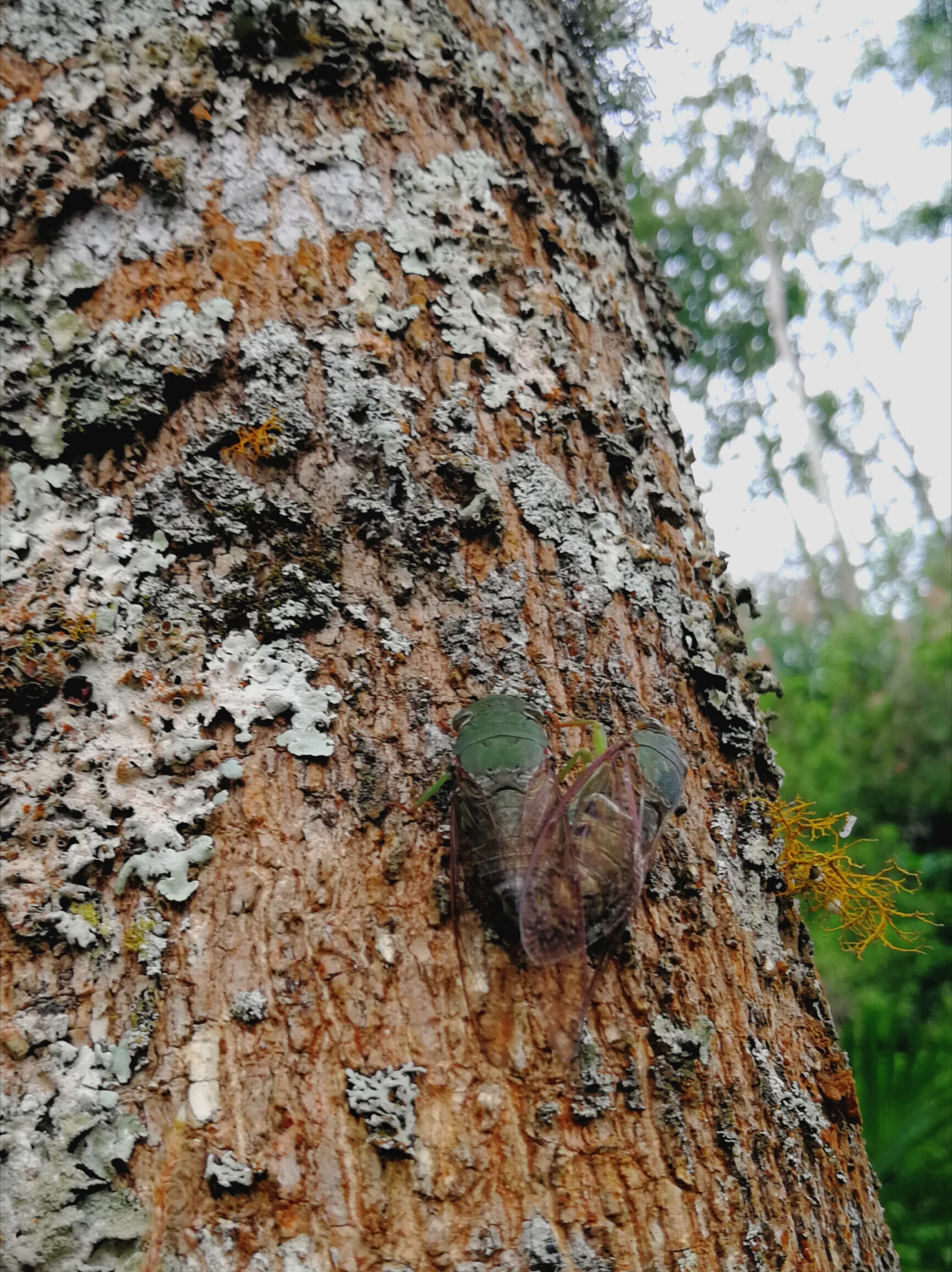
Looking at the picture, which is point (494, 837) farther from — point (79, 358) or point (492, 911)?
point (79, 358)

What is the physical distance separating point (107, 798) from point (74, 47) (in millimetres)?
1070

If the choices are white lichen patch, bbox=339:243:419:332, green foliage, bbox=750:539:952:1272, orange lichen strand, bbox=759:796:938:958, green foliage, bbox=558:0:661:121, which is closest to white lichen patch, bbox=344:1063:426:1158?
orange lichen strand, bbox=759:796:938:958

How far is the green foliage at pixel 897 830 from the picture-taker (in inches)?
104

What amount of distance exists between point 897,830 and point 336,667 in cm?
788

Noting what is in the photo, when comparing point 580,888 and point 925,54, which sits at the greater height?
point 925,54

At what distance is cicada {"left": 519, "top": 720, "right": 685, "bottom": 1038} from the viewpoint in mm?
923

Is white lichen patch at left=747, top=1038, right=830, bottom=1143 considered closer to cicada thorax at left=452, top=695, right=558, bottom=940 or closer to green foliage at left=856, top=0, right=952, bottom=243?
cicada thorax at left=452, top=695, right=558, bottom=940

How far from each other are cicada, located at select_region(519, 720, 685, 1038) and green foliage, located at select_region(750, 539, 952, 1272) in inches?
75.7

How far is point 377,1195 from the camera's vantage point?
2.70 ft

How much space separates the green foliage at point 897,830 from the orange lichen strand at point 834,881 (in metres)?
1.48

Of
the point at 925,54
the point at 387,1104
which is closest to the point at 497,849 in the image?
the point at 387,1104

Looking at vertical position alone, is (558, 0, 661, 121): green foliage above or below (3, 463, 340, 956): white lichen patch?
above

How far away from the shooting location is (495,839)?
3.19 feet

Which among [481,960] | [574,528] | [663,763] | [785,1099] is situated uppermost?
[574,528]
